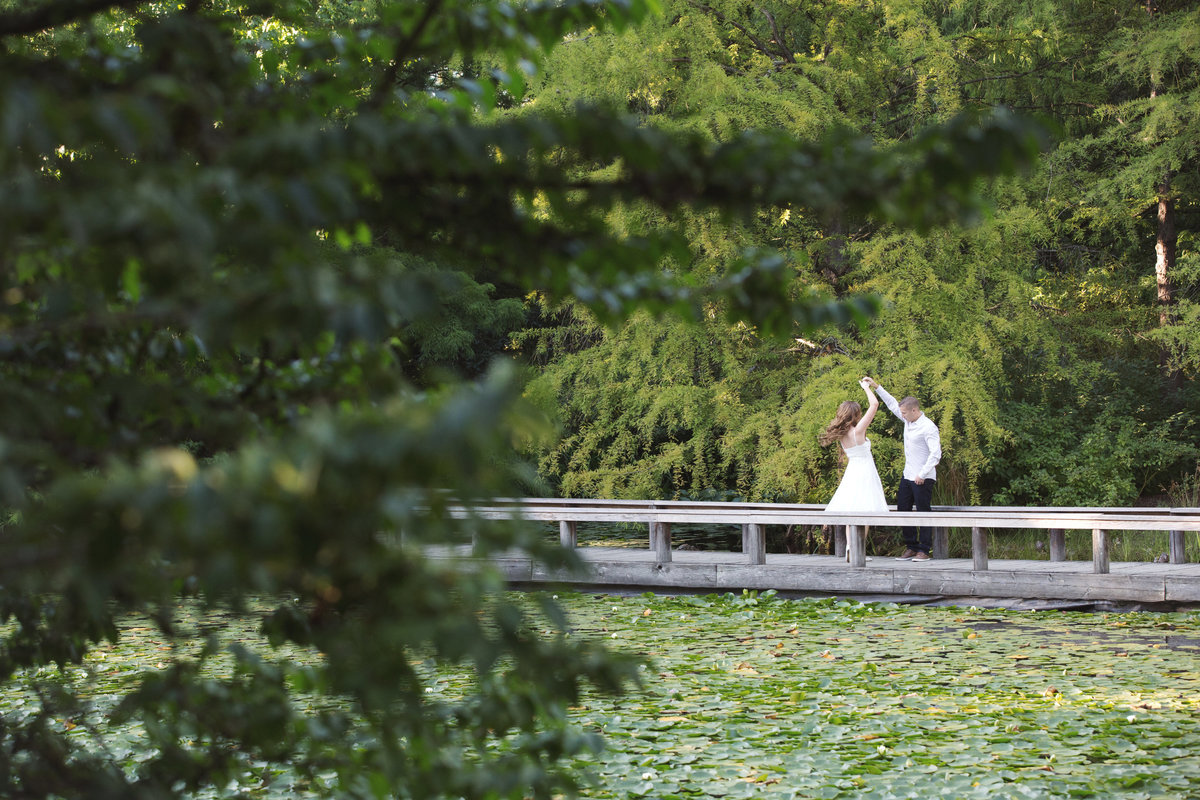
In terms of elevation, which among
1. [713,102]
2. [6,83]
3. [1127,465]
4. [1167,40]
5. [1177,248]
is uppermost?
[1167,40]

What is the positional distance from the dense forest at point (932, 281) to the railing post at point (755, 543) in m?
2.57

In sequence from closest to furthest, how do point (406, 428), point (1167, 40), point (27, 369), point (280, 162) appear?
point (406, 428) < point (280, 162) < point (27, 369) < point (1167, 40)

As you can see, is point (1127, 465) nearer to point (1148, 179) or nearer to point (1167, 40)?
point (1148, 179)

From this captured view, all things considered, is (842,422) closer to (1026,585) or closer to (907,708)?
(1026,585)

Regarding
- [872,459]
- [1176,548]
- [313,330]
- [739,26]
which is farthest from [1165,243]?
[313,330]

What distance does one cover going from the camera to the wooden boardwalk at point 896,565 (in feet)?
30.3

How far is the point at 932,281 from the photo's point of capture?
1351 cm

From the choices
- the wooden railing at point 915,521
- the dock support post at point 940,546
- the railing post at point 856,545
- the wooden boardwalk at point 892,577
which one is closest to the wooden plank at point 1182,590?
the wooden boardwalk at point 892,577

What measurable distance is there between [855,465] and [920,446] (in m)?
0.69

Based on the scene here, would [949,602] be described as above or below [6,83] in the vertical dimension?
below

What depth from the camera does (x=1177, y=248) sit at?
1841 cm

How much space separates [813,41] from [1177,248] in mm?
7409

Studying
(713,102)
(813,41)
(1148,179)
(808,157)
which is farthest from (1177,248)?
(808,157)

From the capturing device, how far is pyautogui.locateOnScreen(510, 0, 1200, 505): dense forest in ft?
44.7
